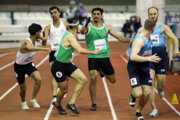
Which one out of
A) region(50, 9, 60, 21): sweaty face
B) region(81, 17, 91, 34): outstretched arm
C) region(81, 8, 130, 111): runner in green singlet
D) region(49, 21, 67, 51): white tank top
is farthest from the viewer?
region(49, 21, 67, 51): white tank top

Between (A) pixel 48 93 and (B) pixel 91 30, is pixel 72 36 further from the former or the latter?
(A) pixel 48 93

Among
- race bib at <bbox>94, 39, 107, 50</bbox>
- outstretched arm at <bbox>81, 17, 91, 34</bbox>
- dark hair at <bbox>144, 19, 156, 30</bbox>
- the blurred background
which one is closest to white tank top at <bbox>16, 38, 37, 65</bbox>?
outstretched arm at <bbox>81, 17, 91, 34</bbox>

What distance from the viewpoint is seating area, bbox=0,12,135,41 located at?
26.8m

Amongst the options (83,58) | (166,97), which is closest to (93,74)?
(166,97)

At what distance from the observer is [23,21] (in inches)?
1191

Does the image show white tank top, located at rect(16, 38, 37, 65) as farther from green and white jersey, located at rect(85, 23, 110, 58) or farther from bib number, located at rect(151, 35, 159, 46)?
bib number, located at rect(151, 35, 159, 46)

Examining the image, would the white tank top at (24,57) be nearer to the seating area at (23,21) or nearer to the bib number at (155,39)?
the bib number at (155,39)

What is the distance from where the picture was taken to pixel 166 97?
9.00 m

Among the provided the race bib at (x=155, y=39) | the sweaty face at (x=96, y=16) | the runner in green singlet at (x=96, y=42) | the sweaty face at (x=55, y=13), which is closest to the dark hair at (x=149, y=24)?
the race bib at (x=155, y=39)

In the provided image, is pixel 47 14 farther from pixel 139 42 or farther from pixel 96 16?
pixel 139 42

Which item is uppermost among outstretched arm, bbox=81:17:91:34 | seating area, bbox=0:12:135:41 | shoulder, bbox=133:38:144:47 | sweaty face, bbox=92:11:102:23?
sweaty face, bbox=92:11:102:23

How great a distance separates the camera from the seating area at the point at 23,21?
26.8 metres

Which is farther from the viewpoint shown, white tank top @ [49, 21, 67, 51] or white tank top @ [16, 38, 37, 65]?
white tank top @ [49, 21, 67, 51]

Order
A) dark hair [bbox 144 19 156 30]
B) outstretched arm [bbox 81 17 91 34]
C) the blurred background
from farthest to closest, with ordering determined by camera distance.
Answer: the blurred background
outstretched arm [bbox 81 17 91 34]
dark hair [bbox 144 19 156 30]
